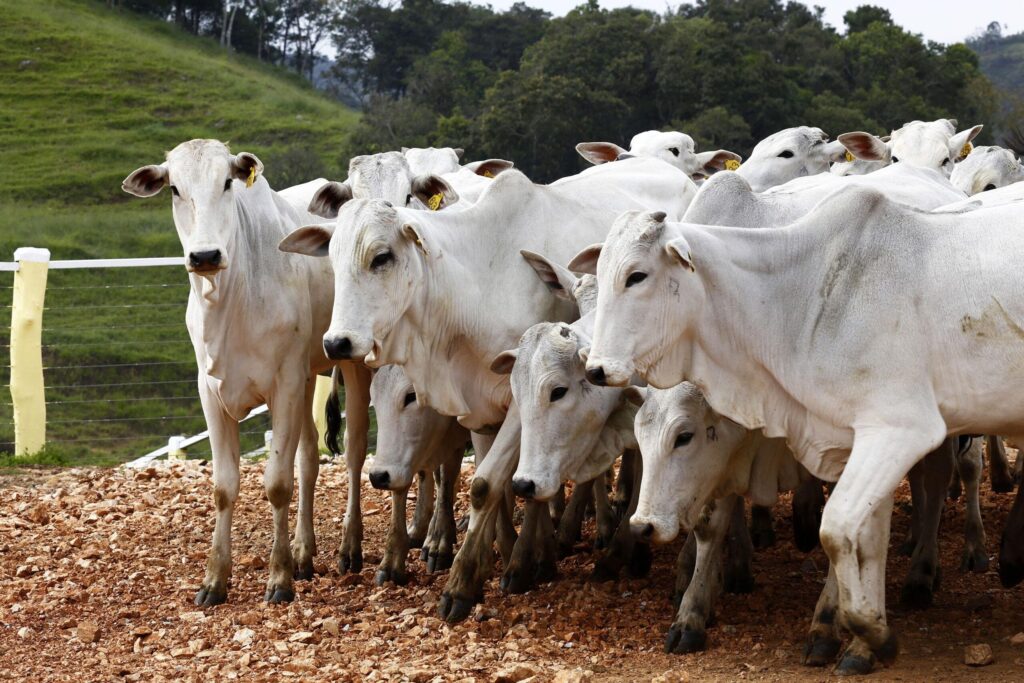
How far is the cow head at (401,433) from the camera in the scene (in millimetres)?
6465

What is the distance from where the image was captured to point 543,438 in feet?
19.0

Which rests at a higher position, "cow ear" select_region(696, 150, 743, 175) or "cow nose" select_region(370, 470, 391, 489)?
"cow ear" select_region(696, 150, 743, 175)

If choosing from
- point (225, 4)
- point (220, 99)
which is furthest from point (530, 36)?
point (225, 4)

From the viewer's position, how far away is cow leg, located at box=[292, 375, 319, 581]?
7.02 meters

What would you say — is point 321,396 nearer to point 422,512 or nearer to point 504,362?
point 422,512

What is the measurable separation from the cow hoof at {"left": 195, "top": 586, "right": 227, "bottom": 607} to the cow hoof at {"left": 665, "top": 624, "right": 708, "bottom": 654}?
7.24 feet

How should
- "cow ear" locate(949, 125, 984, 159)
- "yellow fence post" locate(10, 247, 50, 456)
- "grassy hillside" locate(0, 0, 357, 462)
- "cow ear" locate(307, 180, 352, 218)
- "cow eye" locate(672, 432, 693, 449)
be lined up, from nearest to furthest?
1. "cow eye" locate(672, 432, 693, 449)
2. "cow ear" locate(307, 180, 352, 218)
3. "cow ear" locate(949, 125, 984, 159)
4. "yellow fence post" locate(10, 247, 50, 456)
5. "grassy hillside" locate(0, 0, 357, 462)

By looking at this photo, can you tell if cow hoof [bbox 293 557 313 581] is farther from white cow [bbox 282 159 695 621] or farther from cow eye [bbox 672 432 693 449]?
cow eye [bbox 672 432 693 449]

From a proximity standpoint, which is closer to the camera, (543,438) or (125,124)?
(543,438)

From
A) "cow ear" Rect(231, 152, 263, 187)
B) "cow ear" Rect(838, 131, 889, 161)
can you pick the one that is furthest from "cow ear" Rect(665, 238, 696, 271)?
"cow ear" Rect(838, 131, 889, 161)

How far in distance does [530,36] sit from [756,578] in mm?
42250

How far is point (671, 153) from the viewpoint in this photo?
9930 millimetres

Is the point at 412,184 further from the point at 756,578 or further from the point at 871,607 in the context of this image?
the point at 871,607

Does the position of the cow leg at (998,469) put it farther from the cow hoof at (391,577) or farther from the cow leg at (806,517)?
the cow hoof at (391,577)
